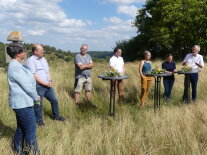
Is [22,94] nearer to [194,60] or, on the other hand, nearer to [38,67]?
[38,67]

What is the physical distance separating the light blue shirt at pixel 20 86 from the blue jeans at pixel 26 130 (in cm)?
10

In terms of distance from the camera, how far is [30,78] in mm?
3654

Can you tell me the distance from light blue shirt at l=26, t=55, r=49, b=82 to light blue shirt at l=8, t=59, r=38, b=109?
1.54 metres

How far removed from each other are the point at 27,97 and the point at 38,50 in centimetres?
168

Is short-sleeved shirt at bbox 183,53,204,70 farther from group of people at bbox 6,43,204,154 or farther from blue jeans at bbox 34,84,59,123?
blue jeans at bbox 34,84,59,123

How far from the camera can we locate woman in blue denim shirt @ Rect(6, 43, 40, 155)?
3525 millimetres

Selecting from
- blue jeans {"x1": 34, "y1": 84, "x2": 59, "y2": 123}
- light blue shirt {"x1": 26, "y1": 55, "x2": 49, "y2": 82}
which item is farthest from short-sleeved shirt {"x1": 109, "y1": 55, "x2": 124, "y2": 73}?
light blue shirt {"x1": 26, "y1": 55, "x2": 49, "y2": 82}

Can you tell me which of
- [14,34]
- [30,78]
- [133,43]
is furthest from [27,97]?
[133,43]

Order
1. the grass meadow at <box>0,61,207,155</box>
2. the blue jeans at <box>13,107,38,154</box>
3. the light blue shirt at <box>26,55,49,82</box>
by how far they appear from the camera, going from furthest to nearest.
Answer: the light blue shirt at <box>26,55,49,82</box> < the grass meadow at <box>0,61,207,155</box> < the blue jeans at <box>13,107,38,154</box>

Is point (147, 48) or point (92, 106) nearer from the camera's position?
point (92, 106)

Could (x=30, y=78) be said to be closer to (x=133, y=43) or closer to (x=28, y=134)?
(x=28, y=134)

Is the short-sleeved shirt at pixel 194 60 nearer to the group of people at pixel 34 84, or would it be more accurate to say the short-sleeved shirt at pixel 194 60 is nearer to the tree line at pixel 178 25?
the group of people at pixel 34 84

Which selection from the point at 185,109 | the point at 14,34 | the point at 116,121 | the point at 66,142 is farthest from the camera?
the point at 14,34

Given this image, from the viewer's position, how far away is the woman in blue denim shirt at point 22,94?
3.53m
